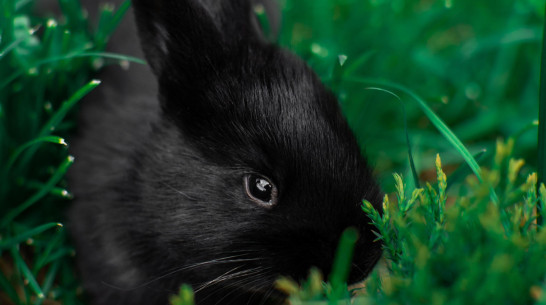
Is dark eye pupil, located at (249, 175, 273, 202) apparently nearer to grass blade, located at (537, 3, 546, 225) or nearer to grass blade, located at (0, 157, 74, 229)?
grass blade, located at (0, 157, 74, 229)

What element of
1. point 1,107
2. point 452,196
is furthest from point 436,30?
point 1,107

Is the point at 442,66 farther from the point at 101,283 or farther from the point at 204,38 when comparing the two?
the point at 101,283

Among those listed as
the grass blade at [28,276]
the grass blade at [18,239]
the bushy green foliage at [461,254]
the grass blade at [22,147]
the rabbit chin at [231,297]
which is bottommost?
the rabbit chin at [231,297]

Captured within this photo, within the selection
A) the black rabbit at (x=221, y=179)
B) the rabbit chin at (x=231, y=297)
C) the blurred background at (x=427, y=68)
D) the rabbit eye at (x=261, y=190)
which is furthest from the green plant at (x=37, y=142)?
the blurred background at (x=427, y=68)

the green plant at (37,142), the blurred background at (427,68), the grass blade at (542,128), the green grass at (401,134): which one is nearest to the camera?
the green grass at (401,134)

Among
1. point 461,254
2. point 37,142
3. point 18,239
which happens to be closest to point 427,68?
point 461,254

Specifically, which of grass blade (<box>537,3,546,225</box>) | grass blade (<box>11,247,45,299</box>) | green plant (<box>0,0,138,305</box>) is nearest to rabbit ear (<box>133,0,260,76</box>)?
green plant (<box>0,0,138,305</box>)

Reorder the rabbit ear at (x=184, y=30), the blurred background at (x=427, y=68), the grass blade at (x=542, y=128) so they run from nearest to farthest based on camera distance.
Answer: the grass blade at (x=542, y=128) → the rabbit ear at (x=184, y=30) → the blurred background at (x=427, y=68)

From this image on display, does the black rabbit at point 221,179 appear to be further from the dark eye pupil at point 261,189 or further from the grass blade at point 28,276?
the grass blade at point 28,276
